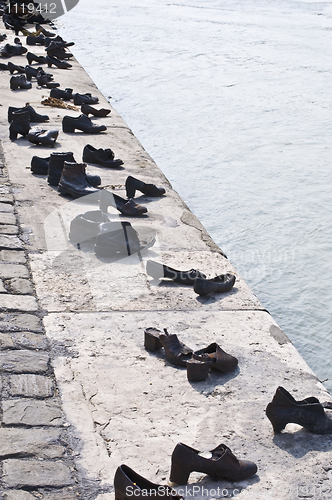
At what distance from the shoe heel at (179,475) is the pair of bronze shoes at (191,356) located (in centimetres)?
57

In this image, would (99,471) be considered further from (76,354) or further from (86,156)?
(86,156)

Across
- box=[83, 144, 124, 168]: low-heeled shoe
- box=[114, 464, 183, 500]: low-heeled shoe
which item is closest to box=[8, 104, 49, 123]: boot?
box=[83, 144, 124, 168]: low-heeled shoe

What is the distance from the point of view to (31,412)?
6.83 feet

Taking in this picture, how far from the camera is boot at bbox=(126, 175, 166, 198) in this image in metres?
4.30

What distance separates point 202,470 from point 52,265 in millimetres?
1774

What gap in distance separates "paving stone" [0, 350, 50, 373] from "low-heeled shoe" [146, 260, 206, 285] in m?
0.97

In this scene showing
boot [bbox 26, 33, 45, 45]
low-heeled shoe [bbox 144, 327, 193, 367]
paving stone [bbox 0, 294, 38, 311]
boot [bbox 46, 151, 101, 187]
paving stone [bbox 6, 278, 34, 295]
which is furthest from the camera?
boot [bbox 26, 33, 45, 45]

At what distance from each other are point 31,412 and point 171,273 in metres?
1.32

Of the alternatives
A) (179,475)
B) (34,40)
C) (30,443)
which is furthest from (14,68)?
(179,475)

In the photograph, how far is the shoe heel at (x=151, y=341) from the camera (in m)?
2.51

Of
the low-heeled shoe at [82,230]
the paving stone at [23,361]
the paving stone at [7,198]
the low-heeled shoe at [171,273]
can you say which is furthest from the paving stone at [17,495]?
the paving stone at [7,198]

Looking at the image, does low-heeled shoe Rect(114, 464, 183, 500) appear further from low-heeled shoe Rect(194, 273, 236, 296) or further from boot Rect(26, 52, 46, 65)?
boot Rect(26, 52, 46, 65)

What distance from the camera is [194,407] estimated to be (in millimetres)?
2191

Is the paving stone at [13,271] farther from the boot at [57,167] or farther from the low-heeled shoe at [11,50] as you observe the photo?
the low-heeled shoe at [11,50]
